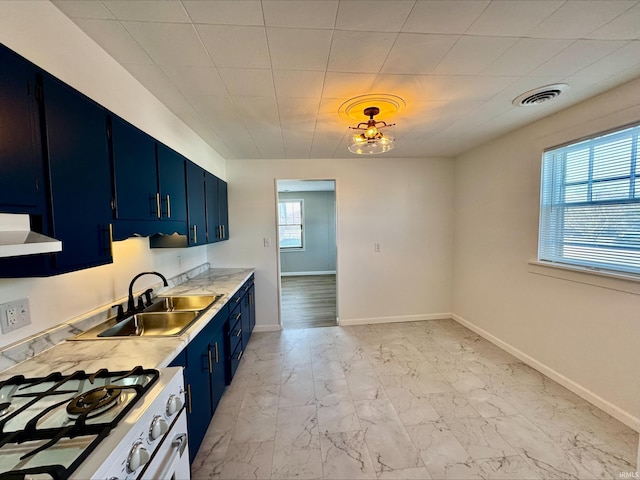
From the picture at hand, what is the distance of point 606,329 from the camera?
79.3 inches

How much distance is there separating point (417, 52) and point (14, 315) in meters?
2.38

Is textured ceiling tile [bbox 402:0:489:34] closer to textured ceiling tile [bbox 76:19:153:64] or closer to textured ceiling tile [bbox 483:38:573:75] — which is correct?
textured ceiling tile [bbox 483:38:573:75]

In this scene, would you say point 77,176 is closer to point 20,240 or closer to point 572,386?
point 20,240

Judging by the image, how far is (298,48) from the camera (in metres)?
1.44

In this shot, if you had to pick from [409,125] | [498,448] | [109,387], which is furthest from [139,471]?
[409,125]

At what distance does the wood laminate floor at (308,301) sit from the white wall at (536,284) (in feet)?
6.90

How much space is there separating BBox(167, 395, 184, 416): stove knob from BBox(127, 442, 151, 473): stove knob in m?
0.20

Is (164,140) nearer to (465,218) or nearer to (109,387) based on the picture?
(109,387)

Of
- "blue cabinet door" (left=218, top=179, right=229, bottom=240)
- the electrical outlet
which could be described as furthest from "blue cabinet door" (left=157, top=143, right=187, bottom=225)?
"blue cabinet door" (left=218, top=179, right=229, bottom=240)

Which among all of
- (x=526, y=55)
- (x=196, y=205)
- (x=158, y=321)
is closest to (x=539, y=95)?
(x=526, y=55)

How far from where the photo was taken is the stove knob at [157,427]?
3.01ft

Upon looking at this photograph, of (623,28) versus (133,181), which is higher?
(623,28)

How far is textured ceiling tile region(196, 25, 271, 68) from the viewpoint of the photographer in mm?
1310

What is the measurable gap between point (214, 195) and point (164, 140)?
0.90 meters
